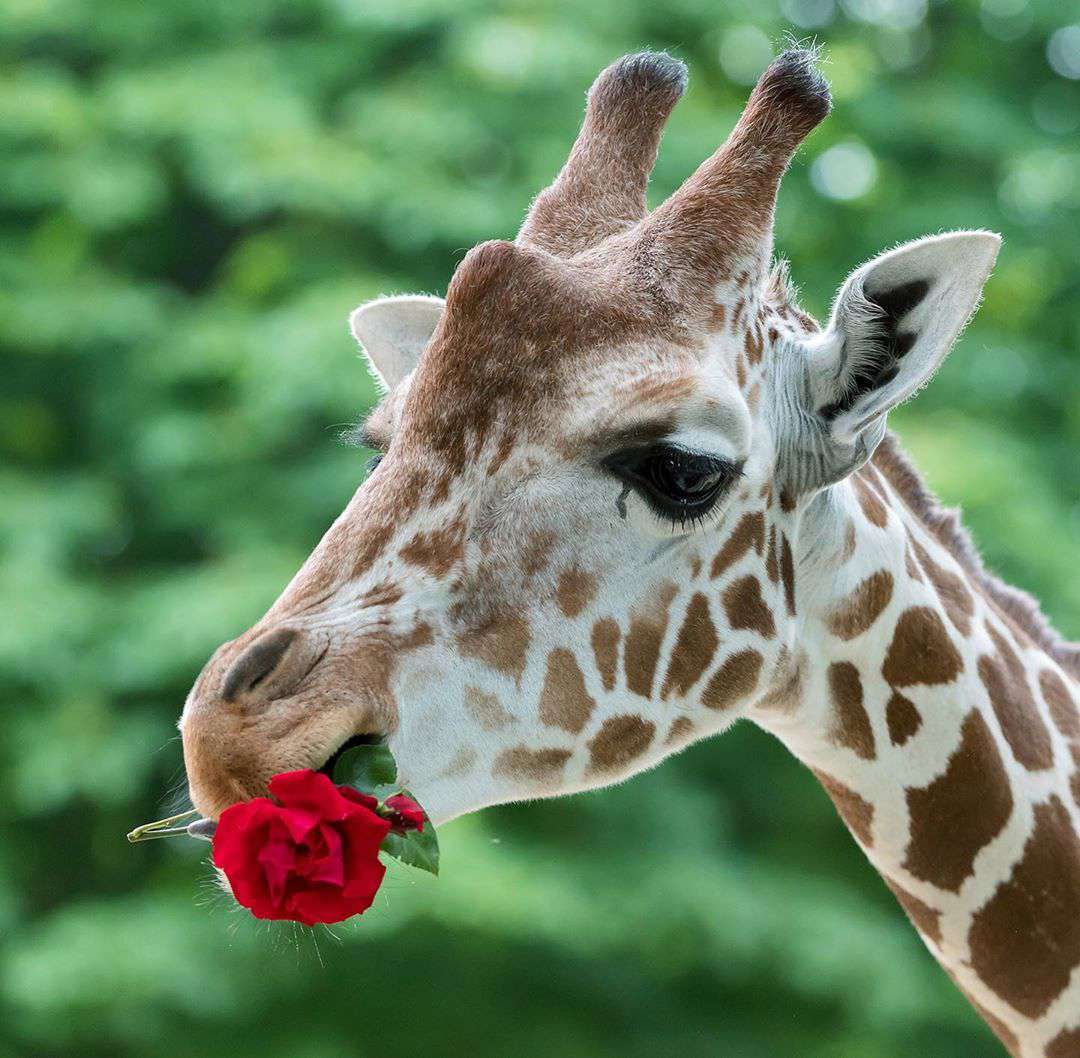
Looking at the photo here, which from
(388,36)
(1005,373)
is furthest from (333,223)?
(1005,373)

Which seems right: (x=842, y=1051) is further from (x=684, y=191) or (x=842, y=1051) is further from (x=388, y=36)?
(x=684, y=191)

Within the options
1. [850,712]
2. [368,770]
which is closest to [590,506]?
[368,770]

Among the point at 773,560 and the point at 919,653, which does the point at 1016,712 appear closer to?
the point at 919,653

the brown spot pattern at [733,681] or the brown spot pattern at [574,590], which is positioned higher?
the brown spot pattern at [574,590]

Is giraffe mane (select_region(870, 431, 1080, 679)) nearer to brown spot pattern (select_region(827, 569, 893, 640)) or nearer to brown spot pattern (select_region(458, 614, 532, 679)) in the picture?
brown spot pattern (select_region(827, 569, 893, 640))

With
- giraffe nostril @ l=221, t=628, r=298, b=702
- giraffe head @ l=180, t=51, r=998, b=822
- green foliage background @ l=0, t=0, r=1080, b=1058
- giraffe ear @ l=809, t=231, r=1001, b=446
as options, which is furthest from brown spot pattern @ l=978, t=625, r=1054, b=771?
green foliage background @ l=0, t=0, r=1080, b=1058

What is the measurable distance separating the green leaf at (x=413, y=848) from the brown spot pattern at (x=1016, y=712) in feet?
3.86

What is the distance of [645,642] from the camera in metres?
2.46

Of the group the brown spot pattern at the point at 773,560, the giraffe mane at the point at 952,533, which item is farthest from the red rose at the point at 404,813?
the giraffe mane at the point at 952,533

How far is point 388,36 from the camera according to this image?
9.34 m

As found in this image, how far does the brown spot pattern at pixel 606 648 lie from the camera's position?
2.41m

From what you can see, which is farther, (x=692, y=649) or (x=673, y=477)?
(x=692, y=649)

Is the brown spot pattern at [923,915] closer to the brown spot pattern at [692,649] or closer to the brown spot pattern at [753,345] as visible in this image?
the brown spot pattern at [692,649]

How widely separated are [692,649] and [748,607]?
0.42ft
